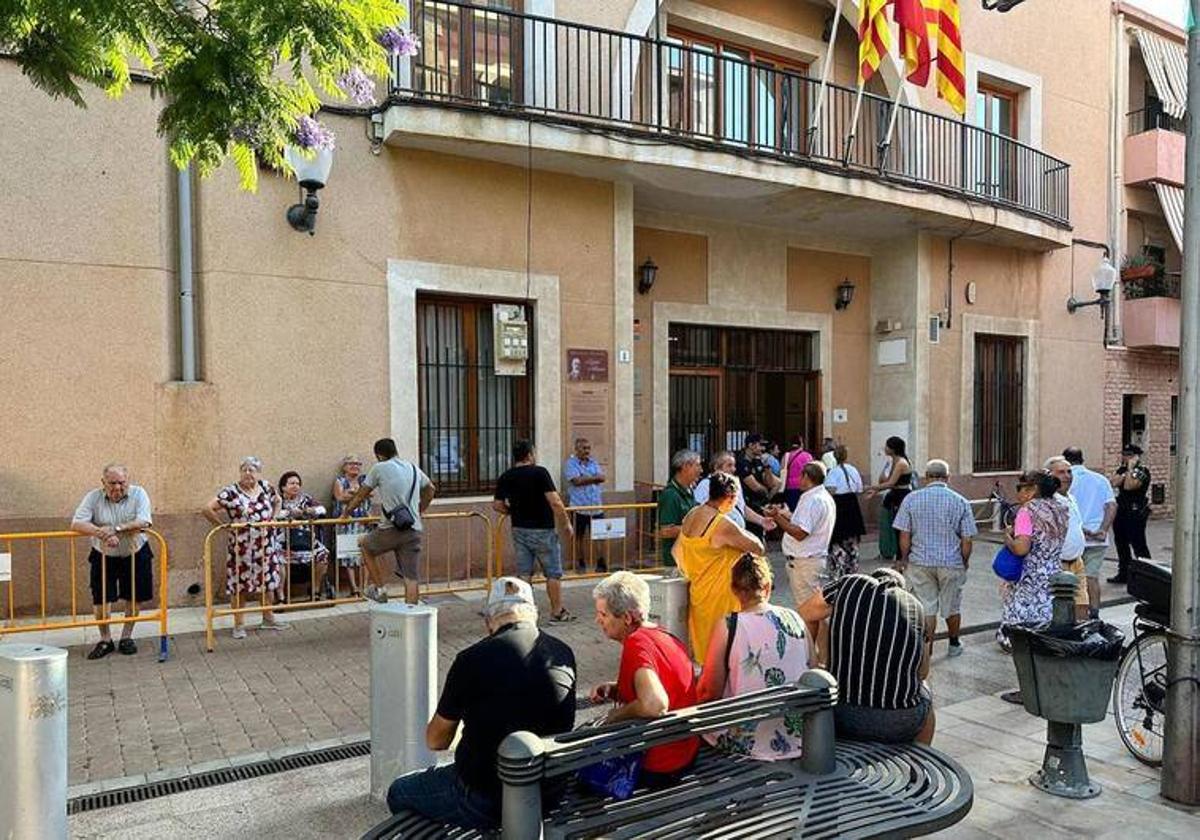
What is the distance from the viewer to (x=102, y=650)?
6.28 meters

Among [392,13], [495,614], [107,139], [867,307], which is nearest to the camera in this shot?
[495,614]

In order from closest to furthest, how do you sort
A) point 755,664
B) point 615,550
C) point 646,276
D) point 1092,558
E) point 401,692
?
point 755,664 → point 401,692 → point 1092,558 → point 615,550 → point 646,276

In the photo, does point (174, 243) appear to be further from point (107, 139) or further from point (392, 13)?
point (392, 13)

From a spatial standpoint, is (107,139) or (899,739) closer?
(899,739)

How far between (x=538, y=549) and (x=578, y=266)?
3968 mm

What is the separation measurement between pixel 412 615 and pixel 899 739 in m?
2.30

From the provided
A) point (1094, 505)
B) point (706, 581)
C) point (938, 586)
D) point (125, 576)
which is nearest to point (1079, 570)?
point (938, 586)

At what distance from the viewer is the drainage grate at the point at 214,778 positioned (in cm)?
397

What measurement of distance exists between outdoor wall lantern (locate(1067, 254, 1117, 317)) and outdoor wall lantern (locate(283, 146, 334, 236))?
42.3 ft

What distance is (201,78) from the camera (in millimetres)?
3957

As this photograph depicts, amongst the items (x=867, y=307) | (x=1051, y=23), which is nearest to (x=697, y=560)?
(x=867, y=307)

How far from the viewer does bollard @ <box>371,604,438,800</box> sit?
3.88 metres

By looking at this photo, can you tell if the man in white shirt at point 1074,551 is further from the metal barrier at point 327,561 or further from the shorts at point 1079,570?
the metal barrier at point 327,561

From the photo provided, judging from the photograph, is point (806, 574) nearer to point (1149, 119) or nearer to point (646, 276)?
point (646, 276)
